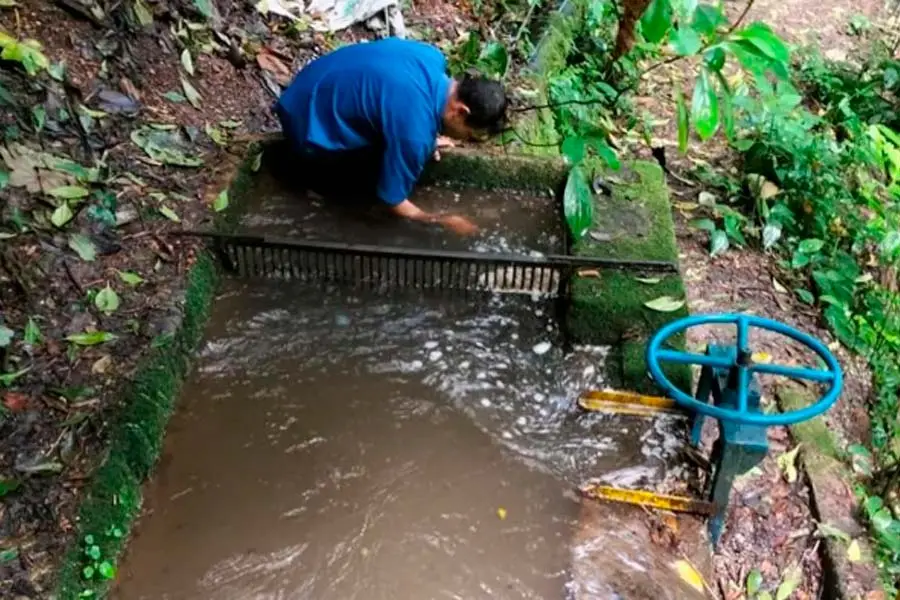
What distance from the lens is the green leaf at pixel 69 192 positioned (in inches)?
126

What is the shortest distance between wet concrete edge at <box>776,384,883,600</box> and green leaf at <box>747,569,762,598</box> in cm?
24

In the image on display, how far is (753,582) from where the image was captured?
264 cm

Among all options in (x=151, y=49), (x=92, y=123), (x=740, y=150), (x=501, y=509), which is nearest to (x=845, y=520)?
(x=501, y=509)

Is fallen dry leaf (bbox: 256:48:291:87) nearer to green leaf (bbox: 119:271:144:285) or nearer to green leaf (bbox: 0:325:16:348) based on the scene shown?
green leaf (bbox: 119:271:144:285)

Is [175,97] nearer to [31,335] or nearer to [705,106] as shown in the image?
[31,335]

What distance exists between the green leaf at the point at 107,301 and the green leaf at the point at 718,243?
2.79 m

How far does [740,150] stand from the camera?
4727 mm

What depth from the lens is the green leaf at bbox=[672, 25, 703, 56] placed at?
2.19 m

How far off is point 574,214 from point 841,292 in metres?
1.69

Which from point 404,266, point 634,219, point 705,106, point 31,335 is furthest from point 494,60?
point 31,335

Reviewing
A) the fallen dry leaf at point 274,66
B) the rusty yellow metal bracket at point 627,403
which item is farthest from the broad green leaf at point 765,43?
the fallen dry leaf at point 274,66

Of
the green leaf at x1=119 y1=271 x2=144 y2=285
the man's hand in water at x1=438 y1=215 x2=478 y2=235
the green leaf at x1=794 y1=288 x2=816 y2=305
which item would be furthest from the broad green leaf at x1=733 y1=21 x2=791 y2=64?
the green leaf at x1=119 y1=271 x2=144 y2=285

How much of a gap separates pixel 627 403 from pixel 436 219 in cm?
134

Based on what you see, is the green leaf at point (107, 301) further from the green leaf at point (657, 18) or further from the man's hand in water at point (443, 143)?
the green leaf at point (657, 18)
